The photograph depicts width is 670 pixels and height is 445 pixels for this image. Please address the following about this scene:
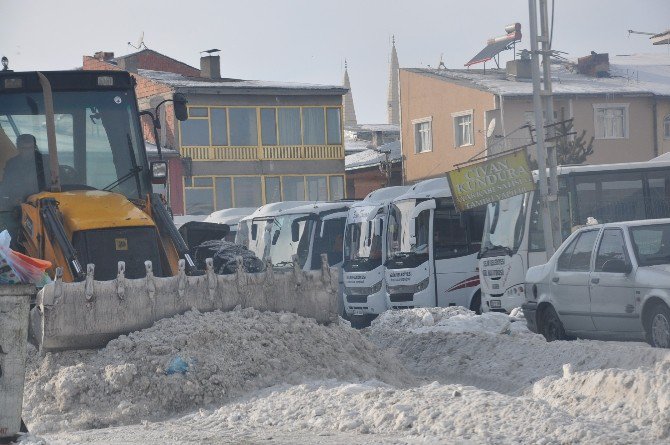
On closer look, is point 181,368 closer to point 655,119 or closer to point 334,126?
point 655,119

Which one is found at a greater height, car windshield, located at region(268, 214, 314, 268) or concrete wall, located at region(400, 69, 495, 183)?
concrete wall, located at region(400, 69, 495, 183)

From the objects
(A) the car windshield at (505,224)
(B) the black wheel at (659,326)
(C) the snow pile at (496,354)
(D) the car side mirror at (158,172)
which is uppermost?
(D) the car side mirror at (158,172)

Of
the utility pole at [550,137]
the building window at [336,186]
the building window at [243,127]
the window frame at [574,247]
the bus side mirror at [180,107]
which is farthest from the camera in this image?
the building window at [336,186]

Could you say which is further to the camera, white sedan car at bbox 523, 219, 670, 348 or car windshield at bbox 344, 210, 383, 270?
car windshield at bbox 344, 210, 383, 270

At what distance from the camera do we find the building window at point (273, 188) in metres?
53.6

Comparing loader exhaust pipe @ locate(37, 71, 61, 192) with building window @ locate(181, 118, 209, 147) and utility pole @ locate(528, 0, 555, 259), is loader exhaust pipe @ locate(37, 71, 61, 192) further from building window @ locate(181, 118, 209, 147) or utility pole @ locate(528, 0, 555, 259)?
building window @ locate(181, 118, 209, 147)

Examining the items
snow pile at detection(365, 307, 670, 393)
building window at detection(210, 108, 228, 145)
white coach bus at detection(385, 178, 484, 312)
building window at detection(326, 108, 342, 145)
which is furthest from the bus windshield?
building window at detection(326, 108, 342, 145)

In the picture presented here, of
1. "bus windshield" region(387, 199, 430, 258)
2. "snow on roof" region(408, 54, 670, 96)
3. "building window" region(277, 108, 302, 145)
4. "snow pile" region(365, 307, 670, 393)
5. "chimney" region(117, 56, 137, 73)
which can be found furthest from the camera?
"chimney" region(117, 56, 137, 73)

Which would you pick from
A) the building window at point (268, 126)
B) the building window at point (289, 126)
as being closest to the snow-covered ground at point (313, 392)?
the building window at point (268, 126)

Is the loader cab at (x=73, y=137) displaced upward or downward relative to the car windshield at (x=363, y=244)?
upward

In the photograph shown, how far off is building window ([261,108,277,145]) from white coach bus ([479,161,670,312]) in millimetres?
29812

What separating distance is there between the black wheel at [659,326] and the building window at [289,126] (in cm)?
4077

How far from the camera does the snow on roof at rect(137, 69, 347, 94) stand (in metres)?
52.2

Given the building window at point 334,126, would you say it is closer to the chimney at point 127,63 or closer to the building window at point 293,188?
the building window at point 293,188
